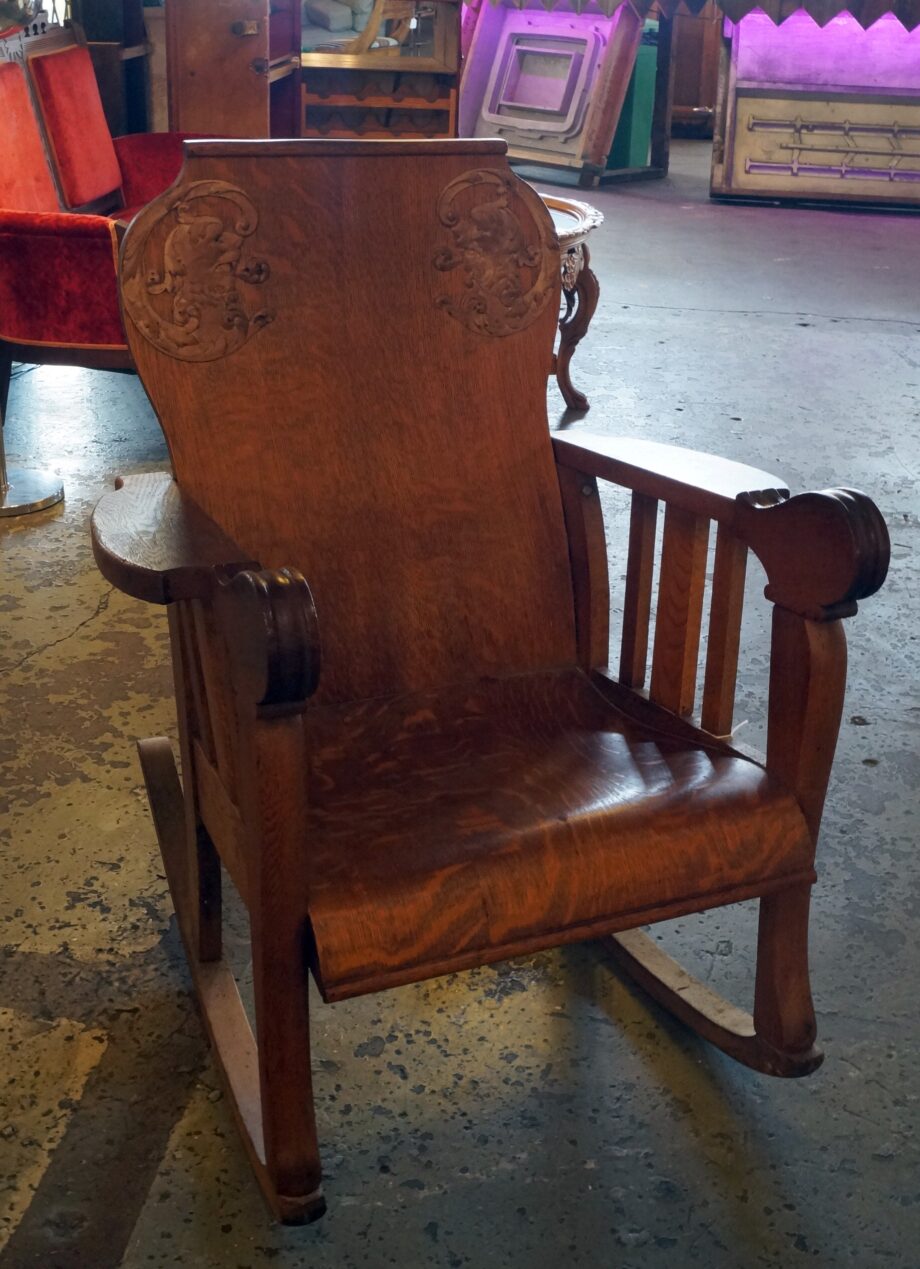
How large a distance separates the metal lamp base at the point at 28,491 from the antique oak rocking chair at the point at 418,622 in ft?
5.47

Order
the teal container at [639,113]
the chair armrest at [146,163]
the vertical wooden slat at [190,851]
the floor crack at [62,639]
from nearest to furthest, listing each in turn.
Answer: the vertical wooden slat at [190,851] < the floor crack at [62,639] < the chair armrest at [146,163] < the teal container at [639,113]

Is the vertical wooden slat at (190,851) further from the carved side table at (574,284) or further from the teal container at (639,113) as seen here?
the teal container at (639,113)

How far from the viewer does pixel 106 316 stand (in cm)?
323

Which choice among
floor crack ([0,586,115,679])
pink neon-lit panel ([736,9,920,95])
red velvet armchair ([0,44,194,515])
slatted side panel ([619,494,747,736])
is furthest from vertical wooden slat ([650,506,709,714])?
pink neon-lit panel ([736,9,920,95])

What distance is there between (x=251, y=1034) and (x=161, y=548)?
1.99 feet

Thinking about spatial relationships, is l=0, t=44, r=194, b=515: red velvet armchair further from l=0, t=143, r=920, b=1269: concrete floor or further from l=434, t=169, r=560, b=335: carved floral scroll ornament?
l=434, t=169, r=560, b=335: carved floral scroll ornament

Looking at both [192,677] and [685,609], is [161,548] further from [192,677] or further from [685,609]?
[685,609]

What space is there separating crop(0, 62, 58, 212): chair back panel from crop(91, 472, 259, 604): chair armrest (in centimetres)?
261

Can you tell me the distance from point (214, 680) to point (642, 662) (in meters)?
0.58

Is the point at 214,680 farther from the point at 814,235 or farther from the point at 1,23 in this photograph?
the point at 814,235

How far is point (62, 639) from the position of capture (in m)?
2.57

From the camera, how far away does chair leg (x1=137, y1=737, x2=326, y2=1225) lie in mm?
1231

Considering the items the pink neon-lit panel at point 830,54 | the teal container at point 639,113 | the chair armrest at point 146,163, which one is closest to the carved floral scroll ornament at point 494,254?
the chair armrest at point 146,163

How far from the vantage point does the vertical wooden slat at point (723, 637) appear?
4.66 feet
